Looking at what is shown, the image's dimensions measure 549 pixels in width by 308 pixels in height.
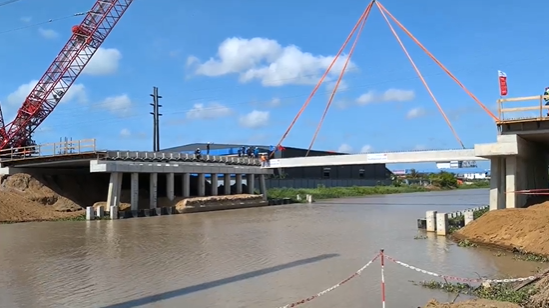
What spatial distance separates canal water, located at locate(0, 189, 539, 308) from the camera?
11.2m

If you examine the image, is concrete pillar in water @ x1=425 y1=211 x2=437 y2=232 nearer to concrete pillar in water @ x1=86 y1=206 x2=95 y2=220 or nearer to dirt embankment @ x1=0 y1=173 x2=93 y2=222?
concrete pillar in water @ x1=86 y1=206 x2=95 y2=220

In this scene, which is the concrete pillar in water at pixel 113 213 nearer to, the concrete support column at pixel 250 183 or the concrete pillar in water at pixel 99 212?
the concrete pillar in water at pixel 99 212

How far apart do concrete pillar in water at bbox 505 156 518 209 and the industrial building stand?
49929 mm

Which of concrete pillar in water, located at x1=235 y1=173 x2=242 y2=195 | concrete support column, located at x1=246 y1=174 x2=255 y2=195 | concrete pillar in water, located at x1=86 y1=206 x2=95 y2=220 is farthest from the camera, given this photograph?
concrete support column, located at x1=246 y1=174 x2=255 y2=195

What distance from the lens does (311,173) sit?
287 ft

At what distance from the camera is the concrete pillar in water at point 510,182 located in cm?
2058

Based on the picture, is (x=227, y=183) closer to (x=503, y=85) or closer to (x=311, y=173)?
(x=503, y=85)

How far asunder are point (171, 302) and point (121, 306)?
105 centimetres

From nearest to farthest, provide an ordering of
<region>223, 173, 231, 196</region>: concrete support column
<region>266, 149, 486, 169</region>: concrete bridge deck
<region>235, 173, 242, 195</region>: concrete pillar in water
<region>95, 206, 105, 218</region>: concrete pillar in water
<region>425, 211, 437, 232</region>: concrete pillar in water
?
<region>425, 211, 437, 232</region>: concrete pillar in water < <region>95, 206, 105, 218</region>: concrete pillar in water < <region>266, 149, 486, 169</region>: concrete bridge deck < <region>223, 173, 231, 196</region>: concrete support column < <region>235, 173, 242, 195</region>: concrete pillar in water

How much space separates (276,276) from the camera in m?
13.7

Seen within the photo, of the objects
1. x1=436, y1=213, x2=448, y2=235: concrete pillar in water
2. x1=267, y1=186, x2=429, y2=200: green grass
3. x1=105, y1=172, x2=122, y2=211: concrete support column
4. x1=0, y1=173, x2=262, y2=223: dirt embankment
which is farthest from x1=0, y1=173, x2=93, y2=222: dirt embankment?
x1=267, y1=186, x2=429, y2=200: green grass

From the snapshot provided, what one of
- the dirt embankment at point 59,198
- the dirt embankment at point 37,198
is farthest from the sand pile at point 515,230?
the dirt embankment at point 37,198

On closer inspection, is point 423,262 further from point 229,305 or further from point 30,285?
point 30,285

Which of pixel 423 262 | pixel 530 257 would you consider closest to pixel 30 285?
pixel 423 262
